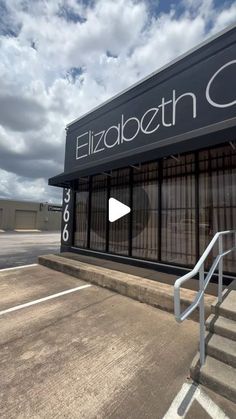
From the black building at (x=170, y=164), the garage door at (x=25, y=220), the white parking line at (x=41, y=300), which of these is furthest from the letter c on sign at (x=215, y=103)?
the garage door at (x=25, y=220)

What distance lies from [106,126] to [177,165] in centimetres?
355

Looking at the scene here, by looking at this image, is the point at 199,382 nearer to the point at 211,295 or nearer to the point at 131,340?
the point at 131,340

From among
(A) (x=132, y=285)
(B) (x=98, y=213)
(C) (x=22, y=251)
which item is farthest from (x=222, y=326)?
(C) (x=22, y=251)

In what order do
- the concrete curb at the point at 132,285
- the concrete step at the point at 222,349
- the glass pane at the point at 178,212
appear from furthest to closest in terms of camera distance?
the glass pane at the point at 178,212
the concrete curb at the point at 132,285
the concrete step at the point at 222,349

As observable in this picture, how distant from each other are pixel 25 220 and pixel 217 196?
33312 millimetres

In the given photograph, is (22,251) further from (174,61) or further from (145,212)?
(174,61)

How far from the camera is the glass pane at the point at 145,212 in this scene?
614 centimetres

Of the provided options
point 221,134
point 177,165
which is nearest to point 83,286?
point 177,165

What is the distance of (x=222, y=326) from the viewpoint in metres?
2.70

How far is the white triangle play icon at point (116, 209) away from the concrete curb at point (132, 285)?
1.82 m

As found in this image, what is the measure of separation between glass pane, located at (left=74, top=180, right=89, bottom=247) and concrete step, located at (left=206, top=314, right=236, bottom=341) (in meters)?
5.97

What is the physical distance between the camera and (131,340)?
3.05m

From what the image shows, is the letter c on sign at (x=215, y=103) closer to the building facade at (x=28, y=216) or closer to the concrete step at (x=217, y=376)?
the concrete step at (x=217, y=376)

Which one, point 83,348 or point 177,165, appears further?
point 177,165
